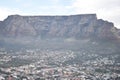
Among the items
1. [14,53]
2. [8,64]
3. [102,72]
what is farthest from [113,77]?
[14,53]

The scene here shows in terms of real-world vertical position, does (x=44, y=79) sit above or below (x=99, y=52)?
below

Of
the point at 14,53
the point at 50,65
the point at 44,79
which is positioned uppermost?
the point at 14,53

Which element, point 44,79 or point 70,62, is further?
point 70,62

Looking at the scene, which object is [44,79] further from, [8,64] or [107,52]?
[107,52]

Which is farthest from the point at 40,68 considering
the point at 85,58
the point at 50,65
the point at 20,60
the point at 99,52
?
the point at 99,52

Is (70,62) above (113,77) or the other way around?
above

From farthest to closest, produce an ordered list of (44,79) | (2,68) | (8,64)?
(8,64)
(2,68)
(44,79)

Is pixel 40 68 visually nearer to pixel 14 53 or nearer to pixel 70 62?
pixel 70 62

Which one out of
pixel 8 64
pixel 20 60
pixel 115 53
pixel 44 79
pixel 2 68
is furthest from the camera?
pixel 115 53

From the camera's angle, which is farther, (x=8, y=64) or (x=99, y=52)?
(x=99, y=52)
